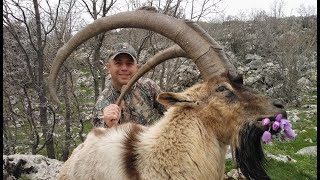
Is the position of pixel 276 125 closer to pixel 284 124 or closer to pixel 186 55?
pixel 284 124

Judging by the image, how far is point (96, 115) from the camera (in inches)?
238

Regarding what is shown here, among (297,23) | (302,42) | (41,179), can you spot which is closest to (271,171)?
(41,179)

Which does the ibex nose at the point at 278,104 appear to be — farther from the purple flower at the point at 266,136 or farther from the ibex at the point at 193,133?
the purple flower at the point at 266,136

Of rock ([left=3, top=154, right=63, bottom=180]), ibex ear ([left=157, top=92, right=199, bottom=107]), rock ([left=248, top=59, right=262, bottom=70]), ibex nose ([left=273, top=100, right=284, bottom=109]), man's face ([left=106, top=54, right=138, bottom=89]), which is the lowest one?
rock ([left=3, top=154, right=63, bottom=180])

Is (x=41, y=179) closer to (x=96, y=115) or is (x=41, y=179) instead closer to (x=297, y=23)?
(x=96, y=115)

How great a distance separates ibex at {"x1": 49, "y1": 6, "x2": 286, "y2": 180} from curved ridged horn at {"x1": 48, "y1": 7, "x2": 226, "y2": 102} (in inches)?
0.4

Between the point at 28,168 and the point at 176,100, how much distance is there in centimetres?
543

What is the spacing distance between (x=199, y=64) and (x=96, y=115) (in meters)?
2.54

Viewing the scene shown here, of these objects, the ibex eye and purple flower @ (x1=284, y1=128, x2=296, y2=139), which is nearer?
purple flower @ (x1=284, y1=128, x2=296, y2=139)

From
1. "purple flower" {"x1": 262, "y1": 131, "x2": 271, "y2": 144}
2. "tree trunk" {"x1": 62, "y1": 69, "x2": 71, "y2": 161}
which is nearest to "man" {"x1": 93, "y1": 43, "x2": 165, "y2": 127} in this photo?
"purple flower" {"x1": 262, "y1": 131, "x2": 271, "y2": 144}

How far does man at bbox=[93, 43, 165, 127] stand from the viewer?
6065 millimetres

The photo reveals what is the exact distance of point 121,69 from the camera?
609cm

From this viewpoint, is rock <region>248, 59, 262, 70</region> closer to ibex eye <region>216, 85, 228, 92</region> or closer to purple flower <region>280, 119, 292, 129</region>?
ibex eye <region>216, 85, 228, 92</region>

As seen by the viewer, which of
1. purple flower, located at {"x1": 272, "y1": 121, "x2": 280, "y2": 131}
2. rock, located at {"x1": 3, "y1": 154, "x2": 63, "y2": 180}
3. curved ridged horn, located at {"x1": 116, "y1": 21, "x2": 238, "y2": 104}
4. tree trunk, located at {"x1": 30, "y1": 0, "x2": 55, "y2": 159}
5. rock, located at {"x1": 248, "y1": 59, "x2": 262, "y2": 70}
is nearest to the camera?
purple flower, located at {"x1": 272, "y1": 121, "x2": 280, "y2": 131}
